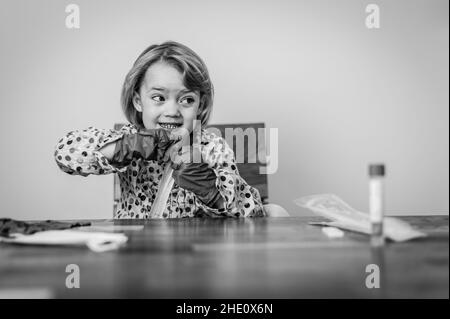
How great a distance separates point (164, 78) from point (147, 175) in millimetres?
279

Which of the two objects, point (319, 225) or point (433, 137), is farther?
point (433, 137)

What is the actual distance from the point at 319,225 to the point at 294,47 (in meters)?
1.15

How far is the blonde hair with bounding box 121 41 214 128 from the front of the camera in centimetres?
139

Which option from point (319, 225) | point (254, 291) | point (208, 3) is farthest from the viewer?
point (208, 3)

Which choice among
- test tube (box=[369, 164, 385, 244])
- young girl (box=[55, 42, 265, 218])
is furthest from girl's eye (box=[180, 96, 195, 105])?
test tube (box=[369, 164, 385, 244])

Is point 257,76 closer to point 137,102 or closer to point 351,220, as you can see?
point 137,102

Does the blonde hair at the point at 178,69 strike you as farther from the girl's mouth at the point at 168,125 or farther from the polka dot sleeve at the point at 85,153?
the polka dot sleeve at the point at 85,153

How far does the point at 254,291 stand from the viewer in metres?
0.50

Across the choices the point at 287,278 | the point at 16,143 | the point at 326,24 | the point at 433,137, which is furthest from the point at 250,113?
the point at 287,278

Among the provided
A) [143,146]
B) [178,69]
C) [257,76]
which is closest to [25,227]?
[143,146]

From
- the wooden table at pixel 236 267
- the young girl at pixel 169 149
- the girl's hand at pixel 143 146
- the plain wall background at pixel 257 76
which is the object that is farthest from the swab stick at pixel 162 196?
the plain wall background at pixel 257 76

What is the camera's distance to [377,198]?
0.68 metres
